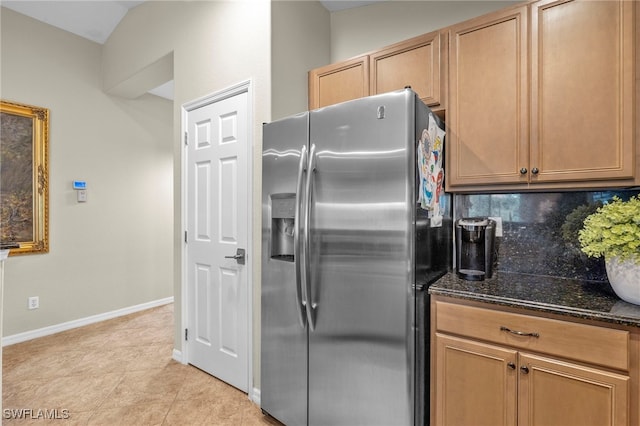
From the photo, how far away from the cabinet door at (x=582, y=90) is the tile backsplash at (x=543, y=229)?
33 cm

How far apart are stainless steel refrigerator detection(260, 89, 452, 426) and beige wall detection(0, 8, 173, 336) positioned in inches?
114

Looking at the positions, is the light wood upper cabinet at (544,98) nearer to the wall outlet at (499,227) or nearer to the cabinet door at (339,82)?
the wall outlet at (499,227)

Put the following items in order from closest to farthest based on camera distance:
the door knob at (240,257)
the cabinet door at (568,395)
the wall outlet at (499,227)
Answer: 1. the cabinet door at (568,395)
2. the wall outlet at (499,227)
3. the door knob at (240,257)

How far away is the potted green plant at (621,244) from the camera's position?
131 centimetres

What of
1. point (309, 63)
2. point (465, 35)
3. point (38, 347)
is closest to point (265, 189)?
point (309, 63)

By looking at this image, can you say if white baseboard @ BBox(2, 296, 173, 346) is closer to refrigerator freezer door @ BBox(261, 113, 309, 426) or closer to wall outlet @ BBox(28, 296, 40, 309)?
wall outlet @ BBox(28, 296, 40, 309)

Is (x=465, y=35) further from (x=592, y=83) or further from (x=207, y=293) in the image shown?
(x=207, y=293)

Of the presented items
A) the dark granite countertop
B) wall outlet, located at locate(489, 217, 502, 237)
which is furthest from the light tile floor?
wall outlet, located at locate(489, 217, 502, 237)

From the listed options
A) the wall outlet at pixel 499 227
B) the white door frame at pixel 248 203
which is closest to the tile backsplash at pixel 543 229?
the wall outlet at pixel 499 227

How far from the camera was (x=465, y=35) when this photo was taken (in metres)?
1.82

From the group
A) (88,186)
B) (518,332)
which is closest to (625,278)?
(518,332)

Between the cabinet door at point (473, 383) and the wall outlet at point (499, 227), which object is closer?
the cabinet door at point (473, 383)

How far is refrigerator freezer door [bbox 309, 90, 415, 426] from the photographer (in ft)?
4.90

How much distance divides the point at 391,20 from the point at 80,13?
120 inches
